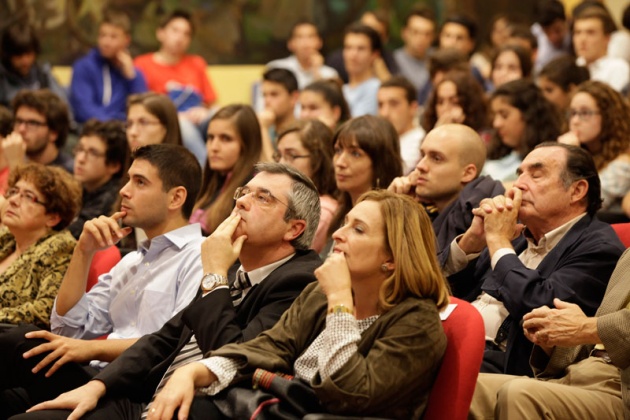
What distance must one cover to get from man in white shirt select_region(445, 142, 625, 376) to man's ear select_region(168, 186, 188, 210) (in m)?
1.08

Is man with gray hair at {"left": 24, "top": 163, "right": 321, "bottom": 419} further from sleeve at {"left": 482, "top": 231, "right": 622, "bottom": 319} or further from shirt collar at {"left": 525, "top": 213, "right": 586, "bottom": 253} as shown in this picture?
shirt collar at {"left": 525, "top": 213, "right": 586, "bottom": 253}

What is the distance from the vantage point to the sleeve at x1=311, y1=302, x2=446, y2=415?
2.59 metres

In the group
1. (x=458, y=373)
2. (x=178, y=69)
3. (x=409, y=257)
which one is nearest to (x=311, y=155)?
(x=409, y=257)

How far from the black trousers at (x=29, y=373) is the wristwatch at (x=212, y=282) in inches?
28.4

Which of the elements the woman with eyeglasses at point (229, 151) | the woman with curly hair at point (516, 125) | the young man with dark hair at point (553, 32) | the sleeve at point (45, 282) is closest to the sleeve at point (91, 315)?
the sleeve at point (45, 282)

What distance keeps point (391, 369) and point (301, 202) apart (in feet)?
3.11

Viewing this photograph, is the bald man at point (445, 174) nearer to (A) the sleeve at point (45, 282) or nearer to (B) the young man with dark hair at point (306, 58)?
(A) the sleeve at point (45, 282)

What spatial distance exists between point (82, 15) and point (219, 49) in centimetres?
123

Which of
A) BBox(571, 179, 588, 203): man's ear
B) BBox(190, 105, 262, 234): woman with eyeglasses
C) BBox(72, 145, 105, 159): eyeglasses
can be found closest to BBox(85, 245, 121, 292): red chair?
BBox(190, 105, 262, 234): woman with eyeglasses

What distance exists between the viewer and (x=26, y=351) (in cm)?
350

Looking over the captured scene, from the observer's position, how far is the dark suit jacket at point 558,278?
3.19 m

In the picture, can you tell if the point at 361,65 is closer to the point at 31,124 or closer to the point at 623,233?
the point at 31,124

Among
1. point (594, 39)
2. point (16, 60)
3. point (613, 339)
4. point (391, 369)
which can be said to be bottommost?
point (613, 339)

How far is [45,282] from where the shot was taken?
4.03 meters
